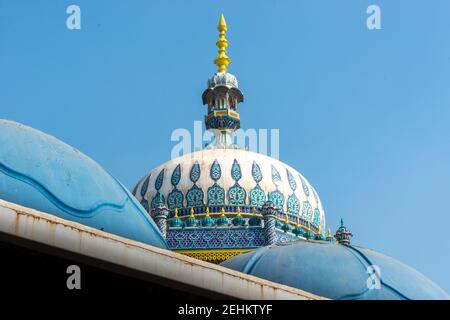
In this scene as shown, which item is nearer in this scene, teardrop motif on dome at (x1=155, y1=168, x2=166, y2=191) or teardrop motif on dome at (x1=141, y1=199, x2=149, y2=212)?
teardrop motif on dome at (x1=141, y1=199, x2=149, y2=212)

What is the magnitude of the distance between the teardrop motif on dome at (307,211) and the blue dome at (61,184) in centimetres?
2063

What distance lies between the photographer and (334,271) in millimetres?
10719

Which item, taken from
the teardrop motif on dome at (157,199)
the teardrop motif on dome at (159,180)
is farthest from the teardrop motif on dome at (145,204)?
the teardrop motif on dome at (159,180)

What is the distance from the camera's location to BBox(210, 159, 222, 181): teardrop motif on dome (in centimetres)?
2931

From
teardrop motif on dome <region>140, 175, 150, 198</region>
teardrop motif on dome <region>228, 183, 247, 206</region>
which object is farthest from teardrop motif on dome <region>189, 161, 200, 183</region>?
teardrop motif on dome <region>140, 175, 150, 198</region>

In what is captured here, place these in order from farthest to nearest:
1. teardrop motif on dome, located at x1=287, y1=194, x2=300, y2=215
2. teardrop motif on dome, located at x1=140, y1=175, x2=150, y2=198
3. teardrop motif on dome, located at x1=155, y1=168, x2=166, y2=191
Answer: teardrop motif on dome, located at x1=140, y1=175, x2=150, y2=198 → teardrop motif on dome, located at x1=155, y1=168, x2=166, y2=191 → teardrop motif on dome, located at x1=287, y1=194, x2=300, y2=215

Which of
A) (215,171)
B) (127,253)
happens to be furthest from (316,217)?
(127,253)

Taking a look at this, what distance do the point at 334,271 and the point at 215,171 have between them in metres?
18.9

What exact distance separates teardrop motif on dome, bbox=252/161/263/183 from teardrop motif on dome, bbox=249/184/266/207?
32cm

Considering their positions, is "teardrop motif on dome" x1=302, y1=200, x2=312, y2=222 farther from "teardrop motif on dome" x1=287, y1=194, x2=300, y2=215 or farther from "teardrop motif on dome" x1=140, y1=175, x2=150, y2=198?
"teardrop motif on dome" x1=140, y1=175, x2=150, y2=198

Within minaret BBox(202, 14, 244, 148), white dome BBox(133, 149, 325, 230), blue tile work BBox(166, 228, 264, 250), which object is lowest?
blue tile work BBox(166, 228, 264, 250)

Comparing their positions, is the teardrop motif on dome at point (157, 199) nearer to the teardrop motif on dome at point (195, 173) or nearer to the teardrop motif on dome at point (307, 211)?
the teardrop motif on dome at point (195, 173)

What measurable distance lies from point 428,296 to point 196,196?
18150mm
